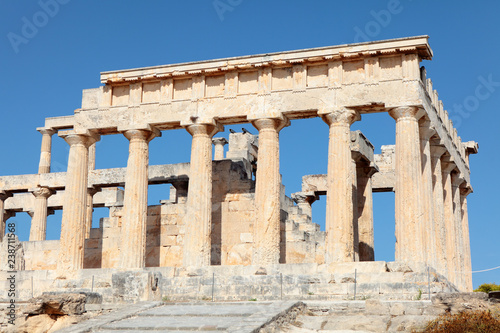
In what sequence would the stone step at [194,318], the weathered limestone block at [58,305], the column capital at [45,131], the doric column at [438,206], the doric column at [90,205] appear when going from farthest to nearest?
the column capital at [45,131], the doric column at [90,205], the doric column at [438,206], the weathered limestone block at [58,305], the stone step at [194,318]

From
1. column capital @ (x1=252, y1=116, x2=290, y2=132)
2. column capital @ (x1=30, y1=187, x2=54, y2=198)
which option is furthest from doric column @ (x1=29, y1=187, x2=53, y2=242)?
column capital @ (x1=252, y1=116, x2=290, y2=132)

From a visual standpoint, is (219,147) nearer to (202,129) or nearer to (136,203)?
(202,129)

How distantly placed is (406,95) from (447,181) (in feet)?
24.2

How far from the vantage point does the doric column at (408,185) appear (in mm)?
27688

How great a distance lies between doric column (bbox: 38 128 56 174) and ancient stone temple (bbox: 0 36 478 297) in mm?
9419

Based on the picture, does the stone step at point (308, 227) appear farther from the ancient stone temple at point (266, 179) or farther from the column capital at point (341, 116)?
the column capital at point (341, 116)

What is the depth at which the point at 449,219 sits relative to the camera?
34.5 meters

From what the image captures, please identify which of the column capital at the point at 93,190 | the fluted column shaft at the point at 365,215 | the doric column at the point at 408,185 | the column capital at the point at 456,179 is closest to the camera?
the doric column at the point at 408,185

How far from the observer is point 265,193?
97.7ft

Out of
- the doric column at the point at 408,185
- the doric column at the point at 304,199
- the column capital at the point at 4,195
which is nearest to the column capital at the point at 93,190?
the column capital at the point at 4,195

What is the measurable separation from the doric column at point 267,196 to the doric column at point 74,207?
7220 mm

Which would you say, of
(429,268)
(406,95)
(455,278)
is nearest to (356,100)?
(406,95)

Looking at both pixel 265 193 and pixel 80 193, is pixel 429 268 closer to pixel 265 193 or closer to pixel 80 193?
pixel 265 193

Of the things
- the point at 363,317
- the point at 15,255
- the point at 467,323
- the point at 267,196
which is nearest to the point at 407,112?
the point at 267,196
